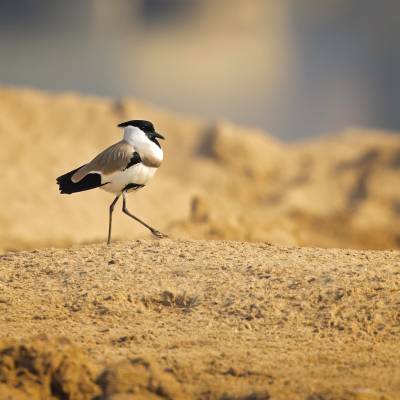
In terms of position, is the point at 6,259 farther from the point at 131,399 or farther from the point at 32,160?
the point at 32,160

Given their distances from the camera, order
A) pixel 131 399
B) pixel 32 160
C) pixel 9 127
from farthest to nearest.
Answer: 1. pixel 9 127
2. pixel 32 160
3. pixel 131 399

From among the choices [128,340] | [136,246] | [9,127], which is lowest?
[128,340]

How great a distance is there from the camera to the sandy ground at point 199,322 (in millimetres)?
5129

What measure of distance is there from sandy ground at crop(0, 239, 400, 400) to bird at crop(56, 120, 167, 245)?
1.90ft

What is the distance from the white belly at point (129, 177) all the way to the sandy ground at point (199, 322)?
0.56 meters

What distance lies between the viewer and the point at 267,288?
6652 millimetres

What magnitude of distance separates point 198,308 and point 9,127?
23.0m

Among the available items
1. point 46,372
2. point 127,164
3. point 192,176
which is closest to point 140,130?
point 127,164

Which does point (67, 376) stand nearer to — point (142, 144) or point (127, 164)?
point (127, 164)

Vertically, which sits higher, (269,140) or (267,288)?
(269,140)

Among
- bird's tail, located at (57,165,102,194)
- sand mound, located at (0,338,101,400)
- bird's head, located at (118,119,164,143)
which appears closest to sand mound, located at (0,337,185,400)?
sand mound, located at (0,338,101,400)

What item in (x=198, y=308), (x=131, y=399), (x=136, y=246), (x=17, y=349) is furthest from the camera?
(x=136, y=246)

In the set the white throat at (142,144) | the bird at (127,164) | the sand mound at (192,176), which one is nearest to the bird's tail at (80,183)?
the bird at (127,164)

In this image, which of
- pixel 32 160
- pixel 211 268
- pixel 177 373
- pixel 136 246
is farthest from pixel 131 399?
pixel 32 160
